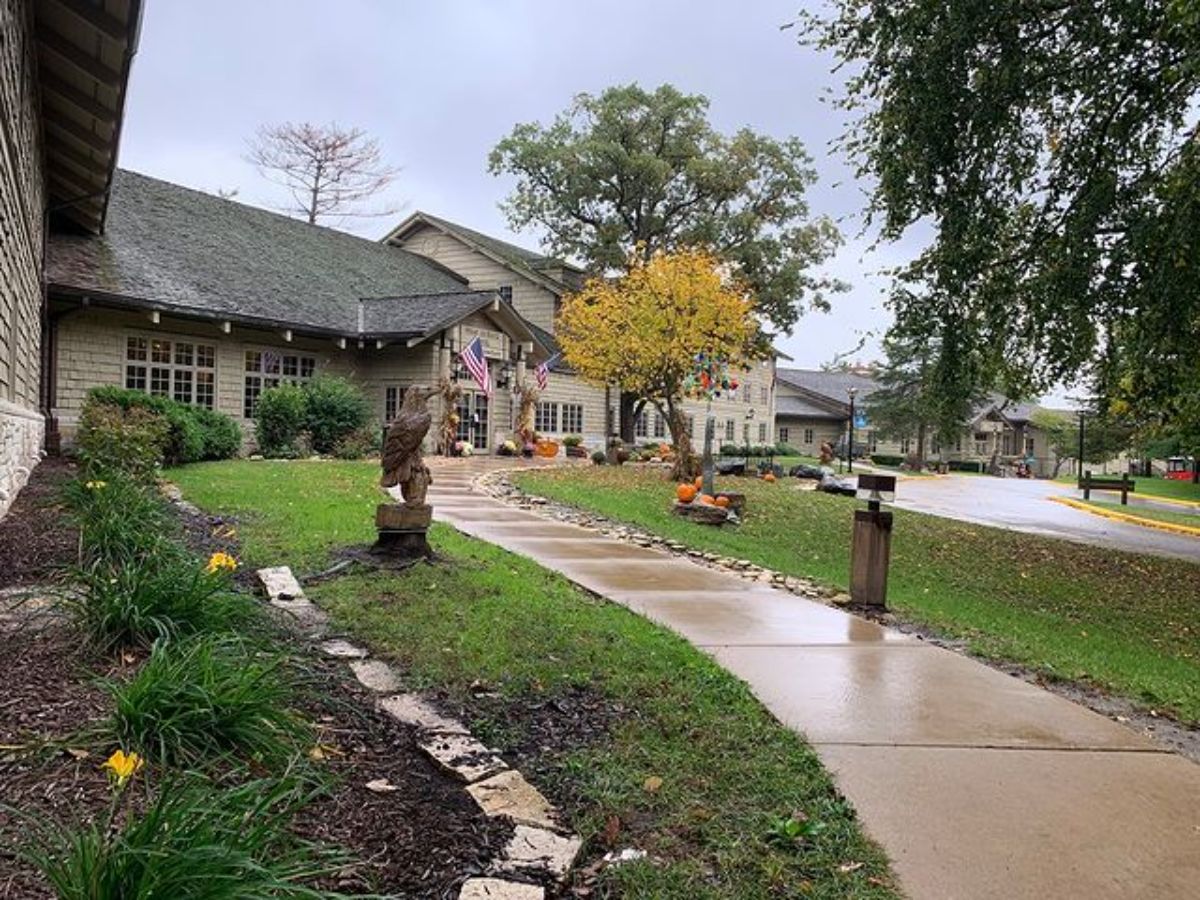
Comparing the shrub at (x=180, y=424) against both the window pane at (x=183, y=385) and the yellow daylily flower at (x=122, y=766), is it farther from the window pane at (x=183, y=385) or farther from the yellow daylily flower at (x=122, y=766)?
the yellow daylily flower at (x=122, y=766)

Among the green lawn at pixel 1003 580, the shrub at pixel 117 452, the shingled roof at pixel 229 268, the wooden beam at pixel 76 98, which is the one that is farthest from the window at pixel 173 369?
the shrub at pixel 117 452

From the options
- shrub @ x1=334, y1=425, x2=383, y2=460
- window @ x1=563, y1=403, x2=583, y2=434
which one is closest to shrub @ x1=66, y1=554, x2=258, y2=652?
shrub @ x1=334, y1=425, x2=383, y2=460

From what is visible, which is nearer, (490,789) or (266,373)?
(490,789)

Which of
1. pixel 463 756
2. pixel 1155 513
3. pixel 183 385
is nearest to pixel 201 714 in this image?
pixel 463 756

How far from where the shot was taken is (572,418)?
104 ft

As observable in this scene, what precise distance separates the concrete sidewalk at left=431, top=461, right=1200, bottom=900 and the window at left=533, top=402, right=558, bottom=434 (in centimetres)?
2319

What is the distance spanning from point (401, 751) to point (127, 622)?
1.43 m

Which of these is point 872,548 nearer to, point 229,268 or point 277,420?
point 277,420

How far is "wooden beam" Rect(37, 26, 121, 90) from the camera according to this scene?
390 inches

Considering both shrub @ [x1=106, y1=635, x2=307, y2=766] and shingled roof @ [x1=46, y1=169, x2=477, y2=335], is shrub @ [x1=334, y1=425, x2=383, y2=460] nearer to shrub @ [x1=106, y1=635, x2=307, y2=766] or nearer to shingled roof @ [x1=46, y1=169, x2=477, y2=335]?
Result: shingled roof @ [x1=46, y1=169, x2=477, y2=335]

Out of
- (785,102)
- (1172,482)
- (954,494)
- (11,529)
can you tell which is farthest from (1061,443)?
(11,529)

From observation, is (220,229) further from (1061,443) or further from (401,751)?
(1061,443)

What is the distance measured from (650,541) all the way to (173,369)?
14.0 metres

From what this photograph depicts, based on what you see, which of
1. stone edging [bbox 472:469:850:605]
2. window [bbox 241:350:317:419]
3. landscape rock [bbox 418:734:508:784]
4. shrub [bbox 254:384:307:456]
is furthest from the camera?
window [bbox 241:350:317:419]
